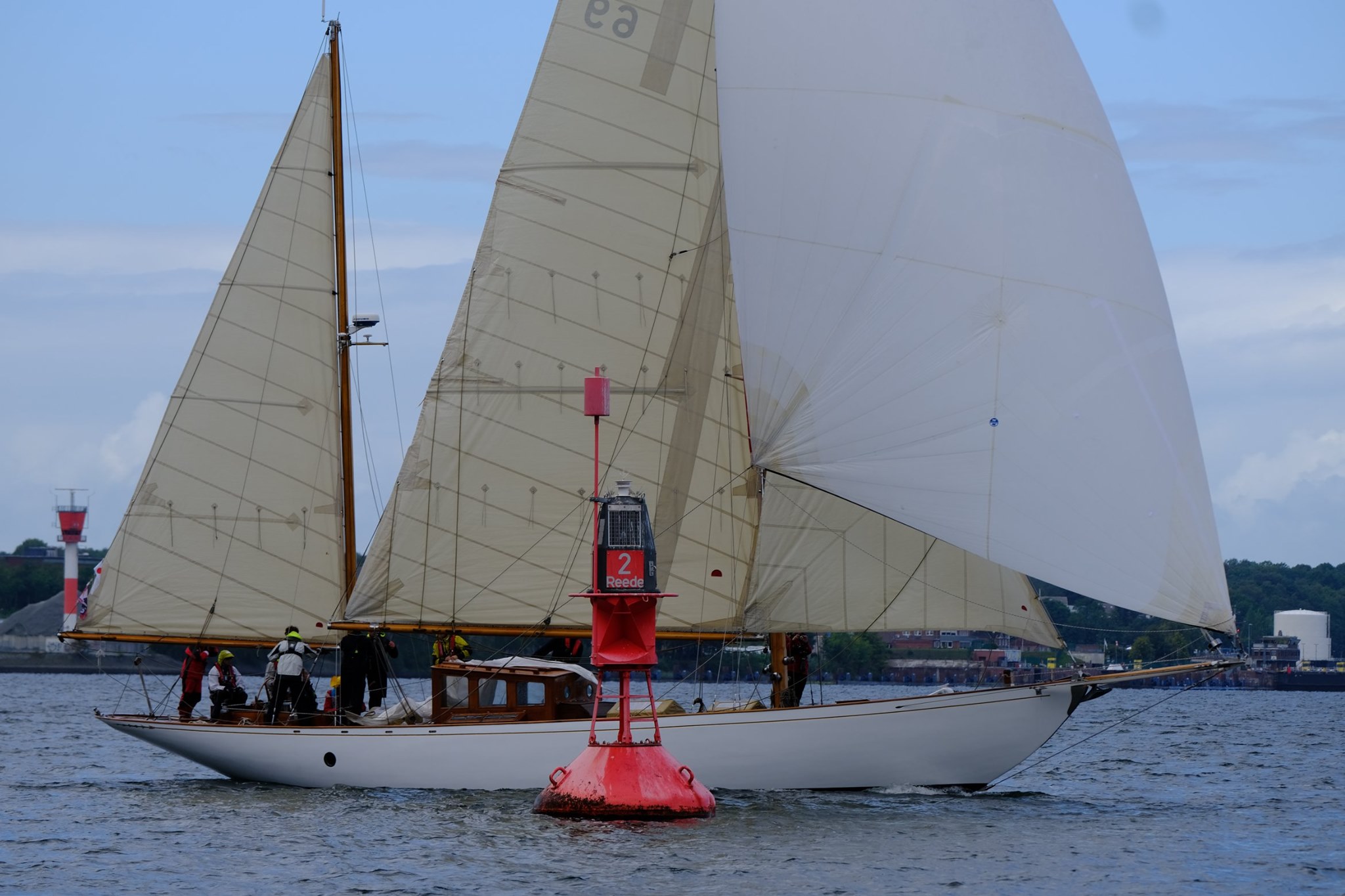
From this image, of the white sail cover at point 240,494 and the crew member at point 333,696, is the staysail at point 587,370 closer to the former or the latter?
the crew member at point 333,696

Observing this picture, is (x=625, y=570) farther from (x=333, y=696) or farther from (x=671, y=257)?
(x=333, y=696)

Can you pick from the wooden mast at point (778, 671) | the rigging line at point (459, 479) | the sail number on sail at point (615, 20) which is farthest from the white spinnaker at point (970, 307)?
the rigging line at point (459, 479)

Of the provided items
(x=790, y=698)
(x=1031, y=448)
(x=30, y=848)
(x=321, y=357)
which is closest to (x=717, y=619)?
(x=790, y=698)

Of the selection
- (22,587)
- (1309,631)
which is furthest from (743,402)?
(22,587)

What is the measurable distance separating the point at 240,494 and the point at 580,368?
220 inches

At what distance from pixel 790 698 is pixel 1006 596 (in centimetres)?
314

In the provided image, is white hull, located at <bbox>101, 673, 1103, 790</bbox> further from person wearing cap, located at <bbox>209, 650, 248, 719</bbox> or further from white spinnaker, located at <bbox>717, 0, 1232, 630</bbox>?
person wearing cap, located at <bbox>209, 650, 248, 719</bbox>

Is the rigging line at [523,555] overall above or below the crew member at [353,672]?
above

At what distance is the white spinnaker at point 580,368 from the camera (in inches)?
976

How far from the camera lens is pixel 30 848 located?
67.0 feet

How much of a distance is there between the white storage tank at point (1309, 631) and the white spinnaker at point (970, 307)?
97.4 meters

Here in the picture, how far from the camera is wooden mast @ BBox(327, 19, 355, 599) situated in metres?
26.7

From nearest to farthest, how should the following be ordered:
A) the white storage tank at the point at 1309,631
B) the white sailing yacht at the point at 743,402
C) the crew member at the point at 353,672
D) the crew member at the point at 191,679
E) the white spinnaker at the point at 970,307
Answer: the white spinnaker at the point at 970,307 < the white sailing yacht at the point at 743,402 < the crew member at the point at 353,672 < the crew member at the point at 191,679 < the white storage tank at the point at 1309,631

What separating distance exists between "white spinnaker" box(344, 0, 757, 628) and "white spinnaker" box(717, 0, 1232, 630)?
2.35 m
